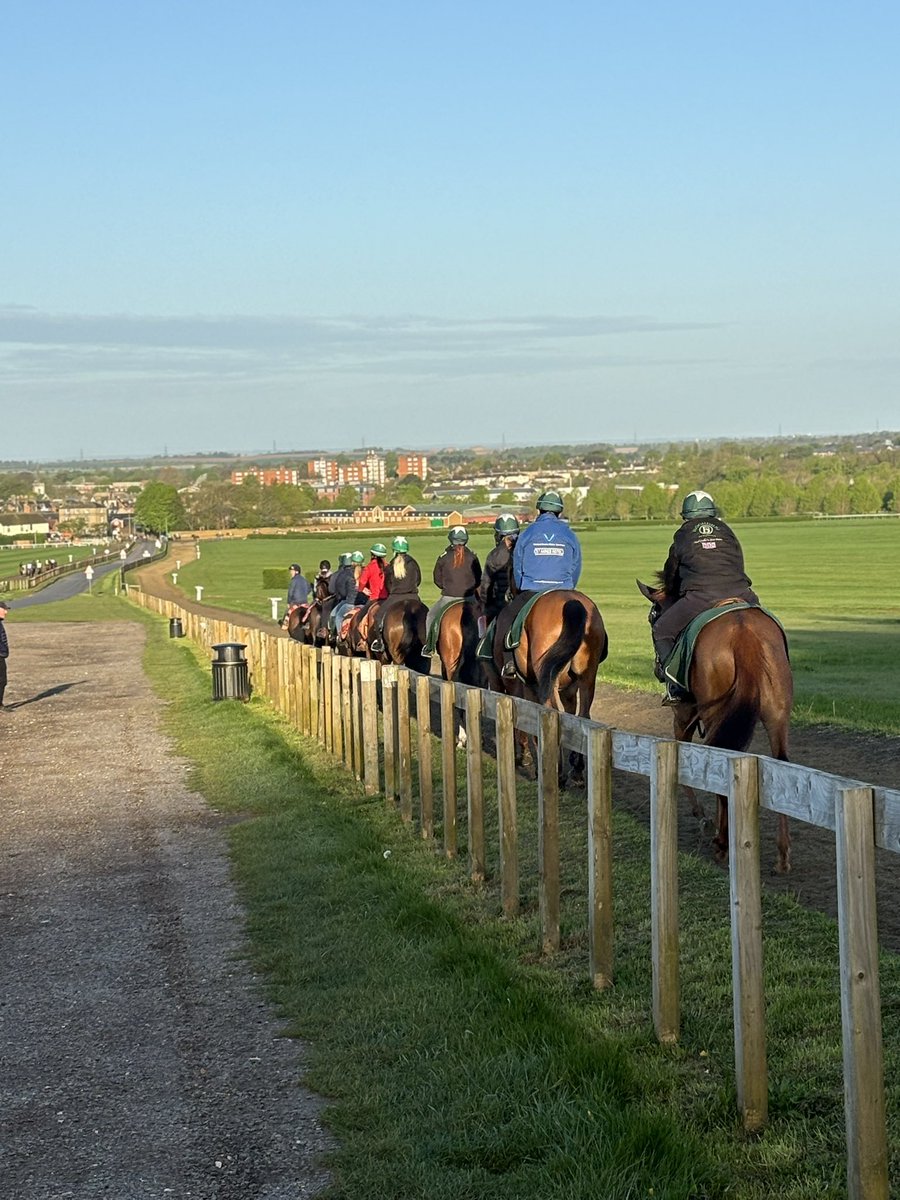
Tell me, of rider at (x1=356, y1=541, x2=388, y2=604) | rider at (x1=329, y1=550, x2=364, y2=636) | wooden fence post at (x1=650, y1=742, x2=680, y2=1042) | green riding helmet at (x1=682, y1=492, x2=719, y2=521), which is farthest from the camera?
rider at (x1=329, y1=550, x2=364, y2=636)

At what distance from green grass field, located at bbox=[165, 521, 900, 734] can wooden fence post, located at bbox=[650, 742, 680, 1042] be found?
995cm

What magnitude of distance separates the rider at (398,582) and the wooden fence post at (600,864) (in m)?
13.6

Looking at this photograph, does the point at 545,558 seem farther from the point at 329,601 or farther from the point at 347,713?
the point at 329,601

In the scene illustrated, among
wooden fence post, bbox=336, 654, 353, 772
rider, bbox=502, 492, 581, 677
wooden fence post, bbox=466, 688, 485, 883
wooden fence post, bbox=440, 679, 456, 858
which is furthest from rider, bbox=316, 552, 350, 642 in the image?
wooden fence post, bbox=466, 688, 485, 883

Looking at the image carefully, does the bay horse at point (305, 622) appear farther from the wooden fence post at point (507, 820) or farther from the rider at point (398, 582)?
the wooden fence post at point (507, 820)

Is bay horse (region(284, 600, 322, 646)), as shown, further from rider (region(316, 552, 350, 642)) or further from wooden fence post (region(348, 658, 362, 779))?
wooden fence post (region(348, 658, 362, 779))

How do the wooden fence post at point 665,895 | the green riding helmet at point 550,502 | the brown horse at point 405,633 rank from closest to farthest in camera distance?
the wooden fence post at point 665,895
the green riding helmet at point 550,502
the brown horse at point 405,633

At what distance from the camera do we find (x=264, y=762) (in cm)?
1662

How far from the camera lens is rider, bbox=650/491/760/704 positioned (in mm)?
10711

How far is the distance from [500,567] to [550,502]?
1.99 m

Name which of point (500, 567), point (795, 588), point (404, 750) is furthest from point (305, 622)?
point (795, 588)

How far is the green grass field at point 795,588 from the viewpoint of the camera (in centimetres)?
2247

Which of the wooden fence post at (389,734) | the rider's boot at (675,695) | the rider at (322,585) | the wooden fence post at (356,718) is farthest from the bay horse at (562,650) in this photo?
the rider at (322,585)

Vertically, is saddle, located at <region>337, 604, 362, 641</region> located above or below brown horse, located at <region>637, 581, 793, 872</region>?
below
